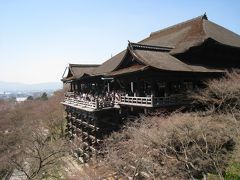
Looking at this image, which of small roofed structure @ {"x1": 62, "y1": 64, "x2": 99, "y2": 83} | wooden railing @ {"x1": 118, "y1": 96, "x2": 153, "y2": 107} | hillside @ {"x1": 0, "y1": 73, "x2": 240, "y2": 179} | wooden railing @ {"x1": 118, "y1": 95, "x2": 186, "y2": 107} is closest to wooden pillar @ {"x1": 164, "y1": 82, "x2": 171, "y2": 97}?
wooden railing @ {"x1": 118, "y1": 95, "x2": 186, "y2": 107}

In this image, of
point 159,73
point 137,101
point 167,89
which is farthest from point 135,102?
point 159,73

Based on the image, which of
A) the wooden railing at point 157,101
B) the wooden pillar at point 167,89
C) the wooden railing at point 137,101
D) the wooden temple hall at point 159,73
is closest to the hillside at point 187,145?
the wooden railing at point 157,101

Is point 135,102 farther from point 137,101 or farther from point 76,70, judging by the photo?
point 76,70

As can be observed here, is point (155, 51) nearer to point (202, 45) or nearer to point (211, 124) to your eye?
point (202, 45)

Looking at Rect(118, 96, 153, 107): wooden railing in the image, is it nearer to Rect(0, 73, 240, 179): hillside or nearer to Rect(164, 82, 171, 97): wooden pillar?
Rect(0, 73, 240, 179): hillside

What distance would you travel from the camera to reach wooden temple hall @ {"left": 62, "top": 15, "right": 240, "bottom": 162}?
19.3 m

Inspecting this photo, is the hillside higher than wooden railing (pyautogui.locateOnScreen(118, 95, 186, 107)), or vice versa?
wooden railing (pyautogui.locateOnScreen(118, 95, 186, 107))

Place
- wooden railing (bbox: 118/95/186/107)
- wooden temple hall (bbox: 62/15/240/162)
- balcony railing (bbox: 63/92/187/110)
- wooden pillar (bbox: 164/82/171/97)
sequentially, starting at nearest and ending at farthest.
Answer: wooden railing (bbox: 118/95/186/107) → balcony railing (bbox: 63/92/187/110) → wooden temple hall (bbox: 62/15/240/162) → wooden pillar (bbox: 164/82/171/97)

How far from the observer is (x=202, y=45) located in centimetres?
2261

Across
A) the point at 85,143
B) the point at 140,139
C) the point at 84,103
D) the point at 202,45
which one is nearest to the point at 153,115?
the point at 140,139

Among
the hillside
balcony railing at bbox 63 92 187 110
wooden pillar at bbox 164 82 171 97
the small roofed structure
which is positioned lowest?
the hillside

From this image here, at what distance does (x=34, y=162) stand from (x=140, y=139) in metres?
12.0

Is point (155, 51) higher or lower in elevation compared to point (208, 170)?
higher

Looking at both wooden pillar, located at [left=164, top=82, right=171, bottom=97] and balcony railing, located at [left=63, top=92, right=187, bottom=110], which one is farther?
wooden pillar, located at [left=164, top=82, right=171, bottom=97]
